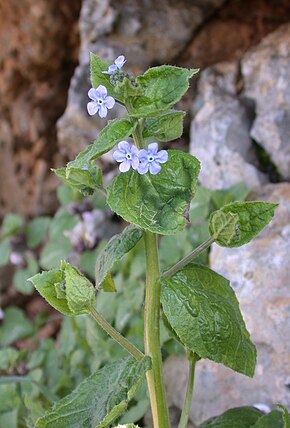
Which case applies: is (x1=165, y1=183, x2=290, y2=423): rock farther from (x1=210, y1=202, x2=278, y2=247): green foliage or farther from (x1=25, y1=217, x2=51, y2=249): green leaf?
(x1=25, y1=217, x2=51, y2=249): green leaf

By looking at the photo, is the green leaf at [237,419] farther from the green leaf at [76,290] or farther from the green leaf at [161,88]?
the green leaf at [161,88]

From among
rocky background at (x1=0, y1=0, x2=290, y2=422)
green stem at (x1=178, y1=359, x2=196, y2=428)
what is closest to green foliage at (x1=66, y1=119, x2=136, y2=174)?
green stem at (x1=178, y1=359, x2=196, y2=428)

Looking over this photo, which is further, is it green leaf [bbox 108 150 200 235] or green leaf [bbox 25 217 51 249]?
green leaf [bbox 25 217 51 249]

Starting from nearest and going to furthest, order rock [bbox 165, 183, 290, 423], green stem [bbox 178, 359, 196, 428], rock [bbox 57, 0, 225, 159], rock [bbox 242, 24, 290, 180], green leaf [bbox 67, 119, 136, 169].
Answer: green leaf [bbox 67, 119, 136, 169], green stem [bbox 178, 359, 196, 428], rock [bbox 165, 183, 290, 423], rock [bbox 242, 24, 290, 180], rock [bbox 57, 0, 225, 159]

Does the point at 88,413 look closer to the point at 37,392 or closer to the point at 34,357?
the point at 37,392

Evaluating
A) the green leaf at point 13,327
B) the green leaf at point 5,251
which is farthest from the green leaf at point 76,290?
the green leaf at point 5,251

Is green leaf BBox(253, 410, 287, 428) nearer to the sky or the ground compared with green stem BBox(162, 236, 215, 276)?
nearer to the ground

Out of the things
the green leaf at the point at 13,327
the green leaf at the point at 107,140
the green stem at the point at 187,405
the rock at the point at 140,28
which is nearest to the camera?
the green leaf at the point at 107,140
